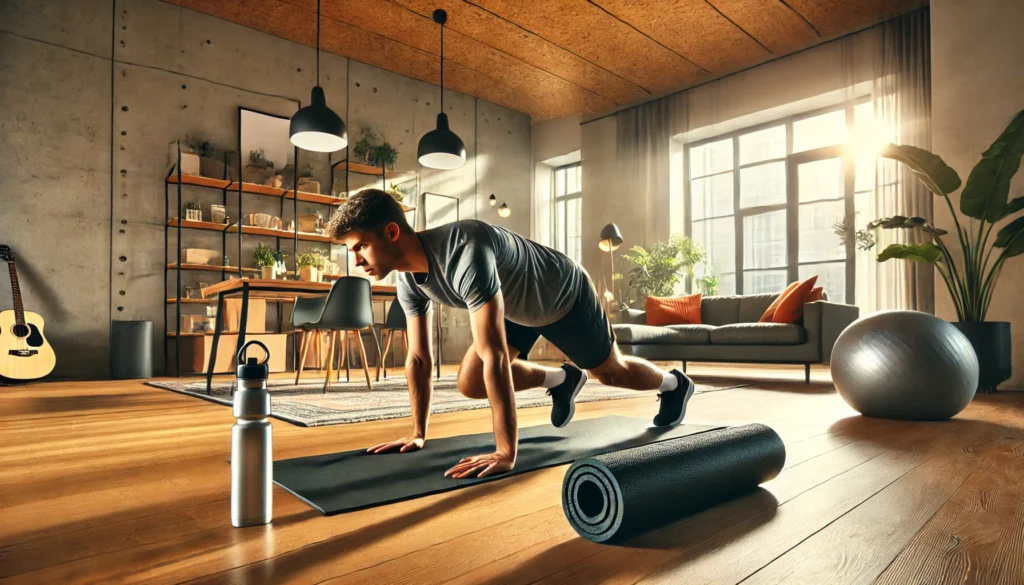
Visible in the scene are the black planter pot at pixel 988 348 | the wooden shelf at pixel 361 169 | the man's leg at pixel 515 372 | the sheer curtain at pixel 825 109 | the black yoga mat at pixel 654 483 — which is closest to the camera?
the black yoga mat at pixel 654 483

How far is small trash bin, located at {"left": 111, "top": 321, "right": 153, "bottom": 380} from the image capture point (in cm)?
548

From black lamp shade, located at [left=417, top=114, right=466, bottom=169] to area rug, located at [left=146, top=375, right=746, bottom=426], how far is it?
2.02 m

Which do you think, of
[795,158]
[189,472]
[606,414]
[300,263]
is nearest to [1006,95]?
[795,158]

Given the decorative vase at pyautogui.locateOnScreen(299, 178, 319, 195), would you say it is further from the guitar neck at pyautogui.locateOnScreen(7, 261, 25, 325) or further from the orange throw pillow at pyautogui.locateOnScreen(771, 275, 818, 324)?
the orange throw pillow at pyautogui.locateOnScreen(771, 275, 818, 324)

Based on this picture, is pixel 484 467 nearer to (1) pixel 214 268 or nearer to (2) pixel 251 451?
(2) pixel 251 451

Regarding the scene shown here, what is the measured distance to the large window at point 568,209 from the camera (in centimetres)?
919

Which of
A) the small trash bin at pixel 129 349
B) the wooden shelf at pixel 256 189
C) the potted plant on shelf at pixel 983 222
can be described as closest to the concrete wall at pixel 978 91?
the potted plant on shelf at pixel 983 222

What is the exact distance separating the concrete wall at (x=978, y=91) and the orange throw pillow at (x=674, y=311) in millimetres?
2021

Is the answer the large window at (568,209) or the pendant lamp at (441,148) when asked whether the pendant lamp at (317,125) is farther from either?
the large window at (568,209)

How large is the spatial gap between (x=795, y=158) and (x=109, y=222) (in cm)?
735

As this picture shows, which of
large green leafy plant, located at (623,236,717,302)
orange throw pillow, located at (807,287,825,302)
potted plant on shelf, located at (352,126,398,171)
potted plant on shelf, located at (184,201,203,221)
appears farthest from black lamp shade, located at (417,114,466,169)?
orange throw pillow, located at (807,287,825,302)

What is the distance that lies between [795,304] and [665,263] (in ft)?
8.26

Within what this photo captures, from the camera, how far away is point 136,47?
5.95 metres

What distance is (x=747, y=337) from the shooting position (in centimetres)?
474
